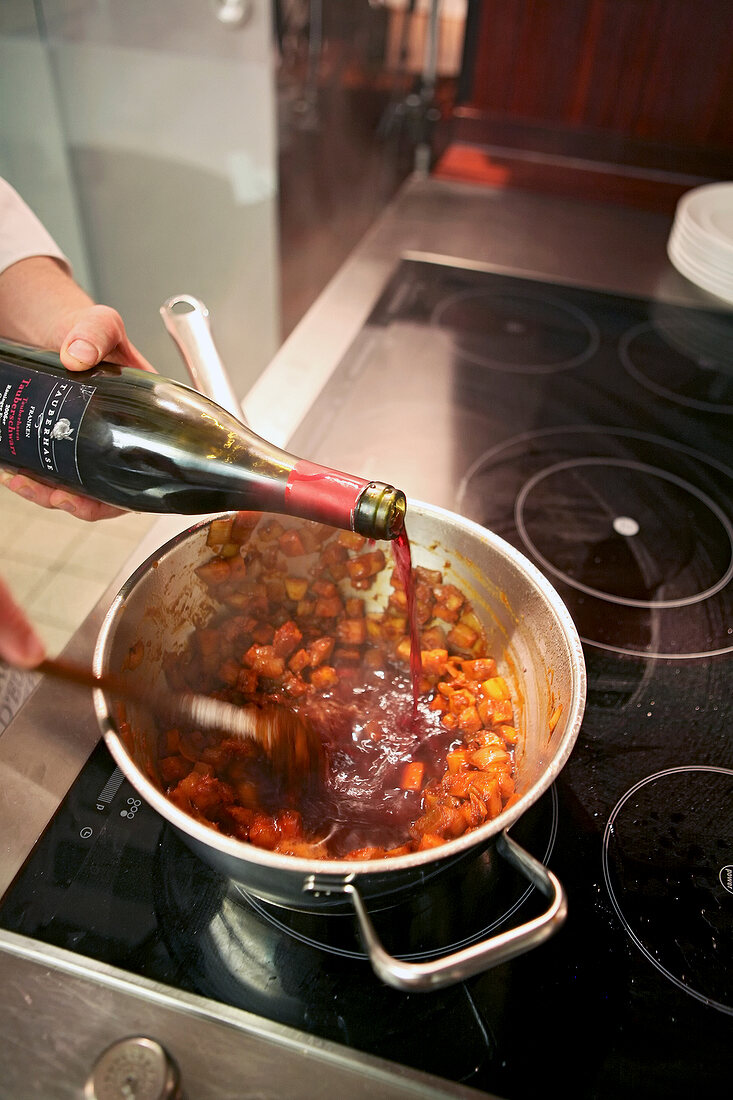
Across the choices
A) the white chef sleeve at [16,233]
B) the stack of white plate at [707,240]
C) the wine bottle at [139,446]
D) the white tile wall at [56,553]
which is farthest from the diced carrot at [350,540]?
the stack of white plate at [707,240]

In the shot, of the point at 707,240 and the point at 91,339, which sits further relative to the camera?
the point at 707,240

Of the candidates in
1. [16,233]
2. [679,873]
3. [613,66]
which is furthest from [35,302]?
[613,66]

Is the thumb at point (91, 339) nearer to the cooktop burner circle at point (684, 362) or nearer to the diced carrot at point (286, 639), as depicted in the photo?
the diced carrot at point (286, 639)

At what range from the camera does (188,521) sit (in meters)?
0.90

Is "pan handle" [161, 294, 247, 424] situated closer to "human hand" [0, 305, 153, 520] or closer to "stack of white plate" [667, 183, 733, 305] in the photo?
"human hand" [0, 305, 153, 520]

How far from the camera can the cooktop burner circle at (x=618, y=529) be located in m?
0.90

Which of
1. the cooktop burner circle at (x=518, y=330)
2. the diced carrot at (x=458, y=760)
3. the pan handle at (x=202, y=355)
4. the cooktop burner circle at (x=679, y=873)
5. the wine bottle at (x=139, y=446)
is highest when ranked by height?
the pan handle at (x=202, y=355)

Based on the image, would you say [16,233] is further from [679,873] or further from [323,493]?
[679,873]

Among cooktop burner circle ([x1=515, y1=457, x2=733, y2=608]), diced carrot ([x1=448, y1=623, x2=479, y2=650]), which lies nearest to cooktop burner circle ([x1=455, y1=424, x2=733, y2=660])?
cooktop burner circle ([x1=515, y1=457, x2=733, y2=608])

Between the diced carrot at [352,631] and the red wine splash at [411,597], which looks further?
the diced carrot at [352,631]

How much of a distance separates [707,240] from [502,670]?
939mm

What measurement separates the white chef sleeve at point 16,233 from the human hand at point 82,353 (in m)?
0.12

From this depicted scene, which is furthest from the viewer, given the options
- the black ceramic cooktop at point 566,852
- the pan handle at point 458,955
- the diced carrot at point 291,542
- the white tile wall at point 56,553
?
the white tile wall at point 56,553

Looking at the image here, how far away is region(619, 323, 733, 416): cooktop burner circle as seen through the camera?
121 centimetres
